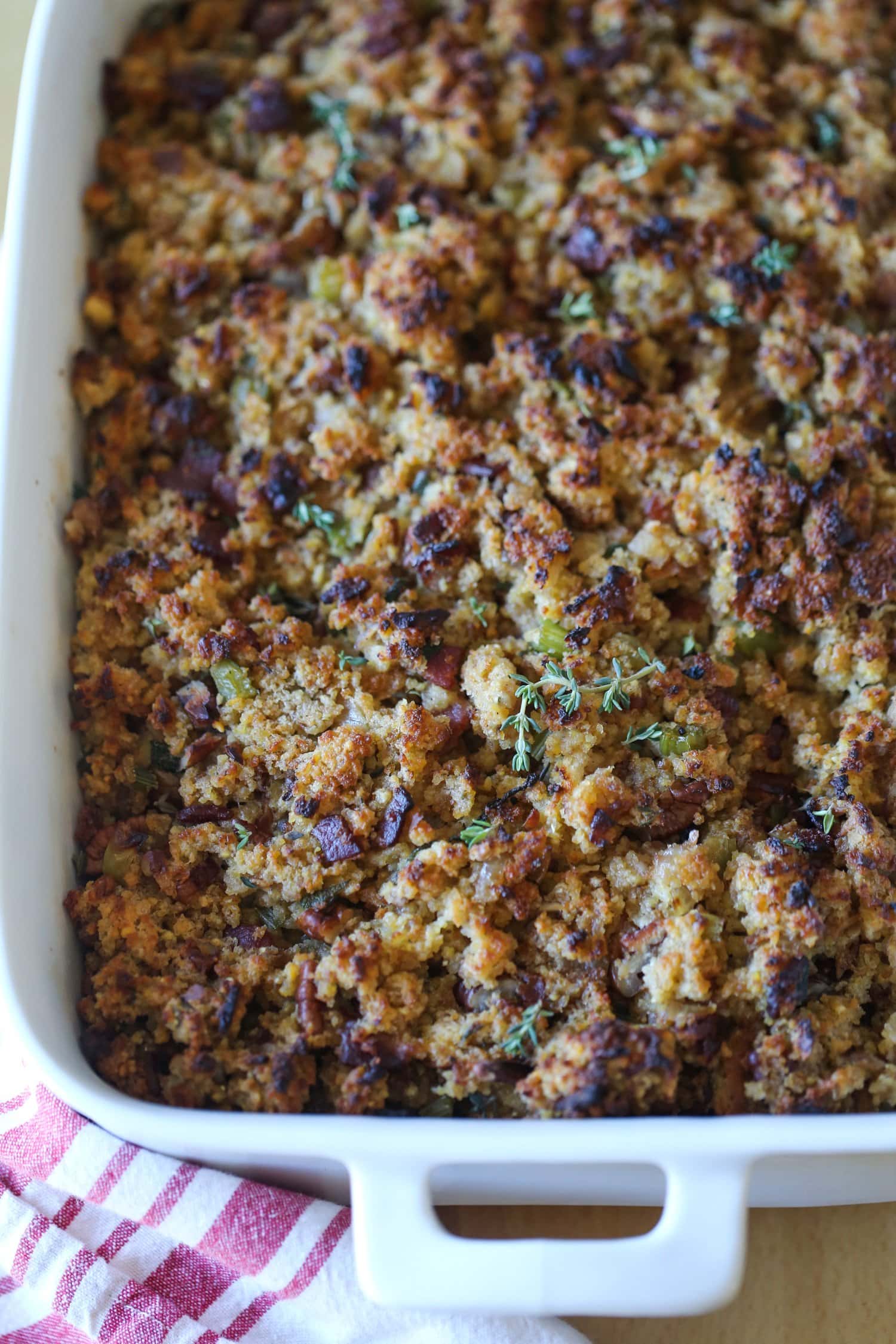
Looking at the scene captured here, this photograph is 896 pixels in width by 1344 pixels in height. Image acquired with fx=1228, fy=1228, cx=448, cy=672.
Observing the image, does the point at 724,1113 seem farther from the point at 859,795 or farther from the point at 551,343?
the point at 551,343

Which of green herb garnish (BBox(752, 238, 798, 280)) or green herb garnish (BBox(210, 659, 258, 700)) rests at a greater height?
green herb garnish (BBox(210, 659, 258, 700))

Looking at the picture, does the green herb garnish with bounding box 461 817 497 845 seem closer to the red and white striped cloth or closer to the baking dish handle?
the baking dish handle

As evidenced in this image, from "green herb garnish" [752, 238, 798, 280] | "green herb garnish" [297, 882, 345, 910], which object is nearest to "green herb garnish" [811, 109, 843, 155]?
"green herb garnish" [752, 238, 798, 280]

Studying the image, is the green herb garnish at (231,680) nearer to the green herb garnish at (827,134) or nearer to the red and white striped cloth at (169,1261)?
the red and white striped cloth at (169,1261)

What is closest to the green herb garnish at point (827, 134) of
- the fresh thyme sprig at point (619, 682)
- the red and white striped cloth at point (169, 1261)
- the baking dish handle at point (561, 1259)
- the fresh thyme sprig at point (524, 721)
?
the fresh thyme sprig at point (619, 682)

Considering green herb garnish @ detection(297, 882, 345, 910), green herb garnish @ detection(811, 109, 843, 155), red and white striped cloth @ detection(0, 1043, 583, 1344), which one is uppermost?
green herb garnish @ detection(811, 109, 843, 155)

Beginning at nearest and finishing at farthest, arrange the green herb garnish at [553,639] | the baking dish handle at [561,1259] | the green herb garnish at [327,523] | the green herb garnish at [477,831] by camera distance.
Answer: the baking dish handle at [561,1259], the green herb garnish at [477,831], the green herb garnish at [553,639], the green herb garnish at [327,523]
